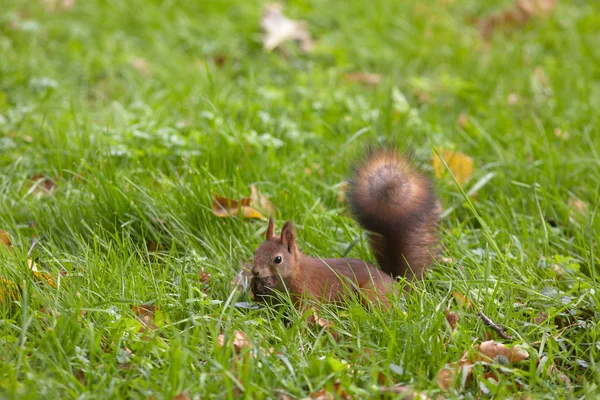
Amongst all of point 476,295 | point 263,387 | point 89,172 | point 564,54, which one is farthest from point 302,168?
point 564,54

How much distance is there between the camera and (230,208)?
3.15 metres

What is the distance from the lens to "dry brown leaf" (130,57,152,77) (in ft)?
15.5

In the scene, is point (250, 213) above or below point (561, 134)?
below

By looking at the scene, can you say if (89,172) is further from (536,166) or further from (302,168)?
(536,166)

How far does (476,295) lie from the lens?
263 cm

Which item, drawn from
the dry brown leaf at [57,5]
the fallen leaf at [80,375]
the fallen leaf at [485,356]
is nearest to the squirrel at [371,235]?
the fallen leaf at [485,356]

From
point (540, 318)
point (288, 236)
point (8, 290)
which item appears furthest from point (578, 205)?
point (8, 290)

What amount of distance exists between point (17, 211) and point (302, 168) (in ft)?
4.12

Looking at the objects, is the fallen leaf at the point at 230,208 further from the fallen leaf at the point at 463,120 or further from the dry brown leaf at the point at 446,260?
the fallen leaf at the point at 463,120

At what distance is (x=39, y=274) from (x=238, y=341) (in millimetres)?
771

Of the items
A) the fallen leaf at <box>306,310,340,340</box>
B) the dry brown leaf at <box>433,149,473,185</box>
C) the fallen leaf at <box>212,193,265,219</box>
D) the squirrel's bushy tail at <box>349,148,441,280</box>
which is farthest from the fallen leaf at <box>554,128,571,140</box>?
the fallen leaf at <box>306,310,340,340</box>

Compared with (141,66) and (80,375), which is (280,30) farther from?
(80,375)

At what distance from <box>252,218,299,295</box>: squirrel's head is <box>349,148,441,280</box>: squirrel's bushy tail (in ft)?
0.86

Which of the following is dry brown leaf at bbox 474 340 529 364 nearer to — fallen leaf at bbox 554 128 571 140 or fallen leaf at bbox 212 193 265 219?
fallen leaf at bbox 212 193 265 219
